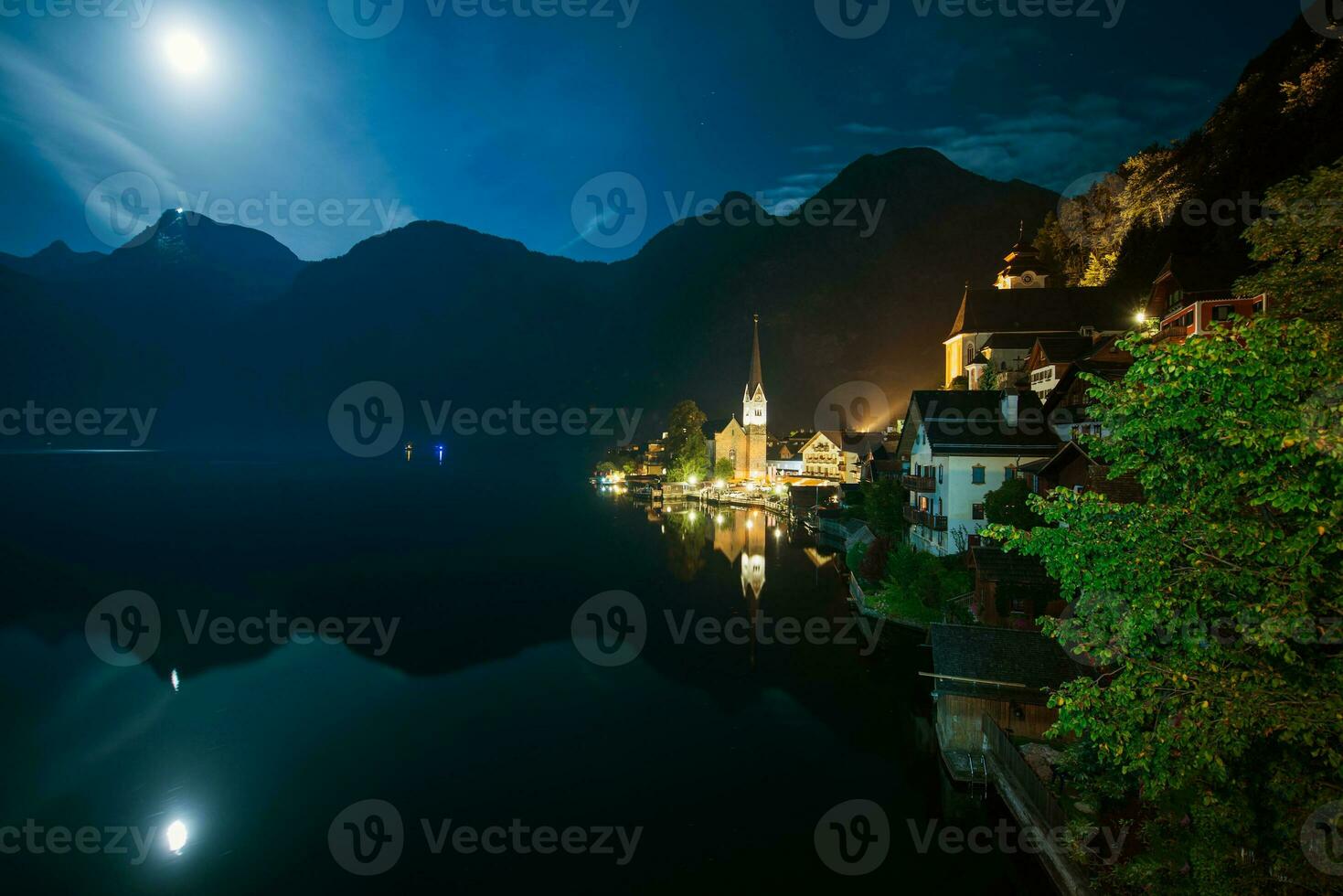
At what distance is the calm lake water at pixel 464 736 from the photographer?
15.0 meters

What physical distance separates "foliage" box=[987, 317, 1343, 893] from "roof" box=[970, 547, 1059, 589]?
14.0 m

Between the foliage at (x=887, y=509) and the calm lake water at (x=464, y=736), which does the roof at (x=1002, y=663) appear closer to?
the calm lake water at (x=464, y=736)

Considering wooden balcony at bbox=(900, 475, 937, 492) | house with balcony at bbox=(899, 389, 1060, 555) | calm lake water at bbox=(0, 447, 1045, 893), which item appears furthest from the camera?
wooden balcony at bbox=(900, 475, 937, 492)

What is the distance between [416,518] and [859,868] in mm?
74307

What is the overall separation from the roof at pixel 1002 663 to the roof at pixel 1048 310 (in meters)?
36.4

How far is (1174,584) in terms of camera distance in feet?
25.2

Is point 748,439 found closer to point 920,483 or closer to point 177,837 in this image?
point 920,483

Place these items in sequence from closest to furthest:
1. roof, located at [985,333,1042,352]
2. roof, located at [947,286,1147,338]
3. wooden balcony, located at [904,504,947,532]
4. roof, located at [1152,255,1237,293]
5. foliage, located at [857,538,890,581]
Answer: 1. roof, located at [1152,255,1237,293]
2. wooden balcony, located at [904,504,947,532]
3. foliage, located at [857,538,890,581]
4. roof, located at [947,286,1147,338]
5. roof, located at [985,333,1042,352]

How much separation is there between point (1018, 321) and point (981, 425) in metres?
25.7

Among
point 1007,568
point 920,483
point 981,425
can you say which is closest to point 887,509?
point 920,483

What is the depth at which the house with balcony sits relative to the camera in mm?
29875

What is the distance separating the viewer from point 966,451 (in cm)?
3027

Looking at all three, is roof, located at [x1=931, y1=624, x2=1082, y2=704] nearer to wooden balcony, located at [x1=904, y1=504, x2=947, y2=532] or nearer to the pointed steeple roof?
wooden balcony, located at [x1=904, y1=504, x2=947, y2=532]

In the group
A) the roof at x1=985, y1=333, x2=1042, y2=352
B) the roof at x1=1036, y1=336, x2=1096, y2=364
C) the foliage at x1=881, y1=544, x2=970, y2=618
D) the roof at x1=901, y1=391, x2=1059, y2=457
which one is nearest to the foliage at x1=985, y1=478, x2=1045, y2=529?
the foliage at x1=881, y1=544, x2=970, y2=618
